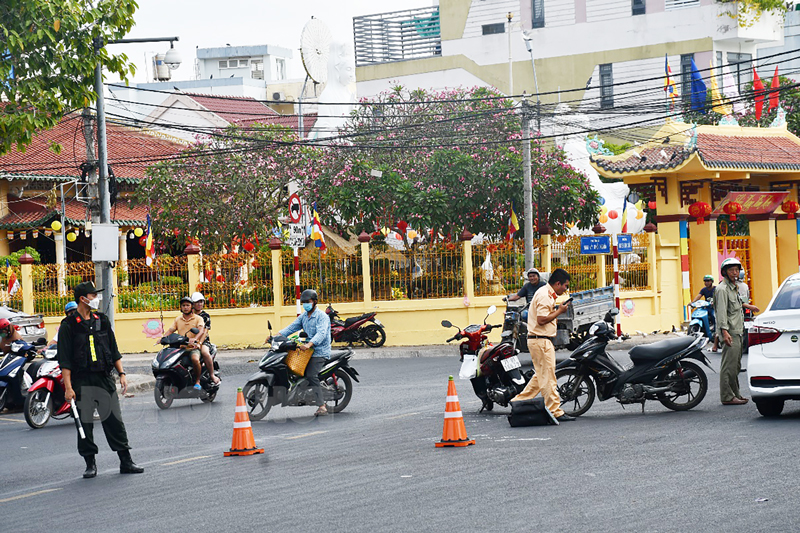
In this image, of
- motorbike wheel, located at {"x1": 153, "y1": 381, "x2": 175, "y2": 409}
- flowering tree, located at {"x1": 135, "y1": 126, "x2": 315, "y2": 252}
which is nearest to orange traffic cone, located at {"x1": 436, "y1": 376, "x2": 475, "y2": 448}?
motorbike wheel, located at {"x1": 153, "y1": 381, "x2": 175, "y2": 409}

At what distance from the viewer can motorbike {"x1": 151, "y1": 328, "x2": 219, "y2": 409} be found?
46.8 feet

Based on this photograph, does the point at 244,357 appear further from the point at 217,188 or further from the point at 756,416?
the point at 756,416

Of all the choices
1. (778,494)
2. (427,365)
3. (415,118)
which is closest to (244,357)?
(427,365)

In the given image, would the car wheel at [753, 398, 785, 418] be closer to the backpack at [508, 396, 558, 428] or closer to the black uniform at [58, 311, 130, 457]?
the backpack at [508, 396, 558, 428]

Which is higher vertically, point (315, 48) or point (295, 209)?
point (315, 48)

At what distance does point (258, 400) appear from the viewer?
1296 centimetres

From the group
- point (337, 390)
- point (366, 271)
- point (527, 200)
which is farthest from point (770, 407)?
point (366, 271)

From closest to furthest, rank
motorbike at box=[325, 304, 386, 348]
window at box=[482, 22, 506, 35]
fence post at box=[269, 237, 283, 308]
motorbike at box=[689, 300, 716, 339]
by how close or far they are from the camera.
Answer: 1. motorbike at box=[689, 300, 716, 339]
2. motorbike at box=[325, 304, 386, 348]
3. fence post at box=[269, 237, 283, 308]
4. window at box=[482, 22, 506, 35]

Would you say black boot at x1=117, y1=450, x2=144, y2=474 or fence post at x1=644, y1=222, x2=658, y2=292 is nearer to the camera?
black boot at x1=117, y1=450, x2=144, y2=474

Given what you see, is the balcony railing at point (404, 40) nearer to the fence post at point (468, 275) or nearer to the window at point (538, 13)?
the window at point (538, 13)

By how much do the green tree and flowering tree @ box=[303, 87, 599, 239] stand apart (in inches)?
576

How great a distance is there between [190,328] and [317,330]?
114 inches

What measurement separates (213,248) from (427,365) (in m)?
14.8

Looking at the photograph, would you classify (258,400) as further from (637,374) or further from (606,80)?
(606,80)
